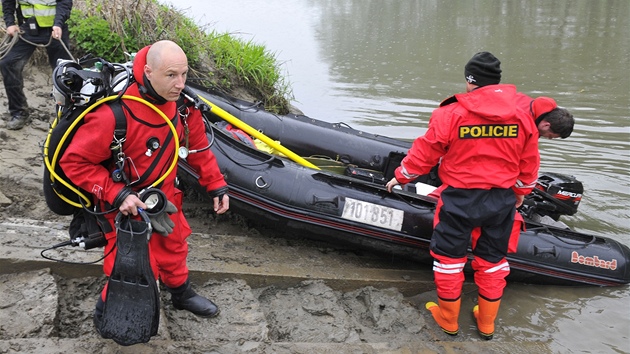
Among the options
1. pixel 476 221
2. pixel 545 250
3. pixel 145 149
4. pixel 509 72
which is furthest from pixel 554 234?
pixel 509 72

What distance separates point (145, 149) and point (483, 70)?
72.3 inches

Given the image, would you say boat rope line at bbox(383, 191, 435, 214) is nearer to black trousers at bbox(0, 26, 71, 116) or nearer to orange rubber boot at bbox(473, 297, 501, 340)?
orange rubber boot at bbox(473, 297, 501, 340)

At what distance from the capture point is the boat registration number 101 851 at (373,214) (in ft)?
12.5

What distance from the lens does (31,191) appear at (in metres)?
4.04

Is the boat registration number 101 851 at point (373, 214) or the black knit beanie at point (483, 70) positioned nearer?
the black knit beanie at point (483, 70)

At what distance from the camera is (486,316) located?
3.45 metres

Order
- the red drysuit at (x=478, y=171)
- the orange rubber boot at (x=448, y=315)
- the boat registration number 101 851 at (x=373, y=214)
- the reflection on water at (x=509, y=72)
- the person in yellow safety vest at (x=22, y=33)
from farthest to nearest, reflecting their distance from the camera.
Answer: the person in yellow safety vest at (x=22, y=33) → the reflection on water at (x=509, y=72) → the boat registration number 101 851 at (x=373, y=214) → the orange rubber boot at (x=448, y=315) → the red drysuit at (x=478, y=171)

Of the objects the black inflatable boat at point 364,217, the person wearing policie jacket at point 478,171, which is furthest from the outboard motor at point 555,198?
the person wearing policie jacket at point 478,171

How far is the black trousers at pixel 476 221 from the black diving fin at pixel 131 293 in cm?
166

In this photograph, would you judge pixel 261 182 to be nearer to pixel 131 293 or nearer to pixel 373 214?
pixel 373 214

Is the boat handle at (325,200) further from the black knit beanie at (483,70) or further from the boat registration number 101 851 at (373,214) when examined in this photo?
the black knit beanie at (483,70)

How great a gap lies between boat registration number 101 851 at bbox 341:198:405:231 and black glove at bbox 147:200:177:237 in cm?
146

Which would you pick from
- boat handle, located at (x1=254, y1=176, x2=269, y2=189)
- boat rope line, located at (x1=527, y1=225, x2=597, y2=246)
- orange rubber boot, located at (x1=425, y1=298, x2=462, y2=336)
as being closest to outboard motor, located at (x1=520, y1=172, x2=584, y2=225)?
boat rope line, located at (x1=527, y1=225, x2=597, y2=246)

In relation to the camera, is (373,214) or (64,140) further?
(373,214)
